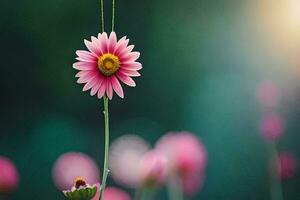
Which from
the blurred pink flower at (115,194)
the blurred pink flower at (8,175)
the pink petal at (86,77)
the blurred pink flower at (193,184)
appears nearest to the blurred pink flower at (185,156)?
the blurred pink flower at (193,184)

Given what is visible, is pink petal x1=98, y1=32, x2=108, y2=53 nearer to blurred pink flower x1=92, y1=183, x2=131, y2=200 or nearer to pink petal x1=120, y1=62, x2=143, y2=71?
pink petal x1=120, y1=62, x2=143, y2=71

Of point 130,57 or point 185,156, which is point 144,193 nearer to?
point 185,156

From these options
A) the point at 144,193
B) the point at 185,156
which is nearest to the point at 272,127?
the point at 185,156

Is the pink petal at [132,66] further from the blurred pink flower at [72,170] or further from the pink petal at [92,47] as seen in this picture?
the blurred pink flower at [72,170]

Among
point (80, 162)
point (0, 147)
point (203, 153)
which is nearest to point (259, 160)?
point (203, 153)

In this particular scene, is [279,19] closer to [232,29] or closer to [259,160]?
[232,29]

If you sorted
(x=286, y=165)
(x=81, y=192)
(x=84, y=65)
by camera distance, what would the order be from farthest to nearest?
(x=286, y=165), (x=84, y=65), (x=81, y=192)

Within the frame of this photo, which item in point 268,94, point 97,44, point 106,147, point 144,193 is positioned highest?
point 97,44
